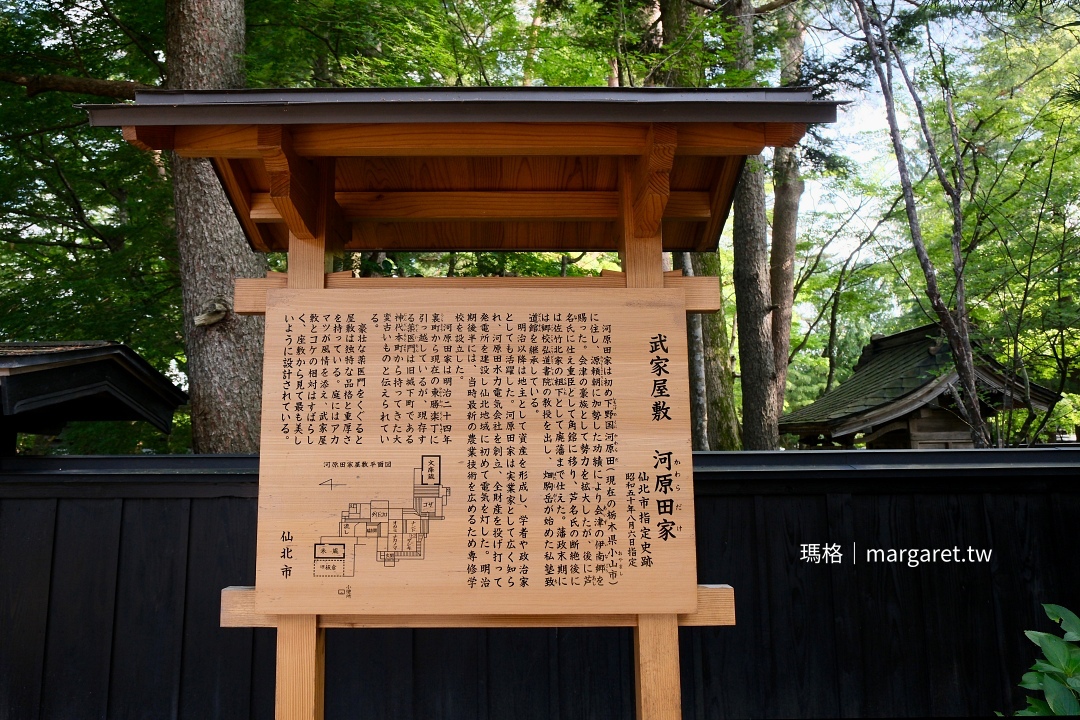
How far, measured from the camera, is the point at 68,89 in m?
6.97

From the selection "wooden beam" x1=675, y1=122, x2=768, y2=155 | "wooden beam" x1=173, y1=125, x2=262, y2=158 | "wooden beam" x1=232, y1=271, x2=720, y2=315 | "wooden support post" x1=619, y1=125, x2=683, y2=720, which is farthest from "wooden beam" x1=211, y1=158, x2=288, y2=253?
"wooden beam" x1=675, y1=122, x2=768, y2=155

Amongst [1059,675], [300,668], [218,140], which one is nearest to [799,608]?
[1059,675]

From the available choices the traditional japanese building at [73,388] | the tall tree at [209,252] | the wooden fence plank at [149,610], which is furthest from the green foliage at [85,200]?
the wooden fence plank at [149,610]

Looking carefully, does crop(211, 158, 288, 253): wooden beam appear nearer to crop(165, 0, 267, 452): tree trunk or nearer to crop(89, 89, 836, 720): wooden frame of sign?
crop(89, 89, 836, 720): wooden frame of sign

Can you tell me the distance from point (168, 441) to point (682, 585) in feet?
28.3

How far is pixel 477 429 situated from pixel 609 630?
5.34 feet

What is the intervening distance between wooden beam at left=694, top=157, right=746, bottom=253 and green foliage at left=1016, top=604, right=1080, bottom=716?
2.23 metres

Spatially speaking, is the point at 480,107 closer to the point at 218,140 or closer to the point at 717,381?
the point at 218,140

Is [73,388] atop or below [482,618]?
atop

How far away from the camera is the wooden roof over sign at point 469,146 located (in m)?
2.66

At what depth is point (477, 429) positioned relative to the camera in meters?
2.88

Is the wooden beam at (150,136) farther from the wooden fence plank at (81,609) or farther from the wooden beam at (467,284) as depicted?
the wooden fence plank at (81,609)

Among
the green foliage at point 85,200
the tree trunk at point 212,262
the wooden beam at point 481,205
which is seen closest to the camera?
the wooden beam at point 481,205

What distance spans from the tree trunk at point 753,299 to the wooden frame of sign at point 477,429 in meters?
5.84
